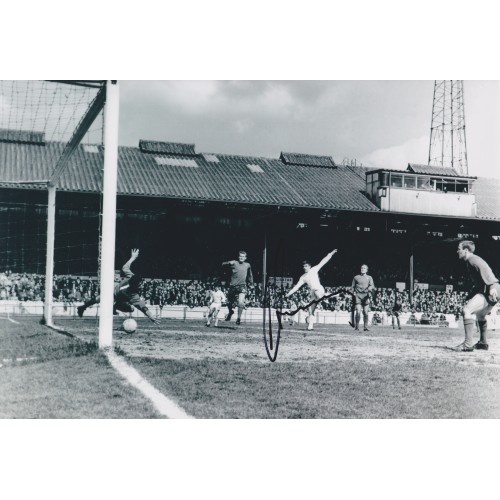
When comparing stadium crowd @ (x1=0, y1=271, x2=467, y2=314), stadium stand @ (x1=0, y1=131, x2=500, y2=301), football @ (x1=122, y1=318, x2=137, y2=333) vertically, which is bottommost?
football @ (x1=122, y1=318, x2=137, y2=333)

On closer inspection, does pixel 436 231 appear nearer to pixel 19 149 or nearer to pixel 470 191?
pixel 470 191

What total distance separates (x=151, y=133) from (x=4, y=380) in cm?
464

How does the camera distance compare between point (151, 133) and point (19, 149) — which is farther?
point (19, 149)

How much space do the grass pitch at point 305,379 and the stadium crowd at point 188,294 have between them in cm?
668

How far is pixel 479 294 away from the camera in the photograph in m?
8.89

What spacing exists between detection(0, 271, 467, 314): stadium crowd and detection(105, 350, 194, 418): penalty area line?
27.2 ft

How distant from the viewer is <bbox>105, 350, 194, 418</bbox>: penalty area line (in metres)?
5.36

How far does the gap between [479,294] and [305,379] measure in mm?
3715

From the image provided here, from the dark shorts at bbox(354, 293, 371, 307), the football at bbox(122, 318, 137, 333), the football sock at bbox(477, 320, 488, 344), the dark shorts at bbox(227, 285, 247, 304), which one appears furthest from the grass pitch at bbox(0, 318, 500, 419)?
the dark shorts at bbox(354, 293, 371, 307)

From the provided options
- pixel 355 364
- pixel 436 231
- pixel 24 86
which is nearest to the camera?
pixel 355 364

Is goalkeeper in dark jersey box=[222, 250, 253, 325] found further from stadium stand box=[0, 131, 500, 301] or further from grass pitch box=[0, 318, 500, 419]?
stadium stand box=[0, 131, 500, 301]

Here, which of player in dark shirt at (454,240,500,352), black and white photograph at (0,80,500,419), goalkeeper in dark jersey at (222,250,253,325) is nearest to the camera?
black and white photograph at (0,80,500,419)
